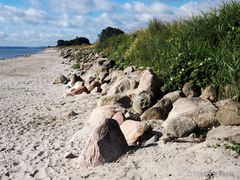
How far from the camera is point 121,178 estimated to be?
511 centimetres

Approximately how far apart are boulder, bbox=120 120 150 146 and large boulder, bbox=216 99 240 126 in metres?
1.06

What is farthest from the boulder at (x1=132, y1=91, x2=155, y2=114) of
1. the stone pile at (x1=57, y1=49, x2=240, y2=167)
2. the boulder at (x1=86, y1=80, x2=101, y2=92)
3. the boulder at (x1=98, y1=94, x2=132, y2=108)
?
the boulder at (x1=86, y1=80, x2=101, y2=92)

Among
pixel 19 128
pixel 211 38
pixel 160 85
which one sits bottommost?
pixel 19 128

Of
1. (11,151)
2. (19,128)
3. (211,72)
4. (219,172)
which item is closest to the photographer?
(219,172)

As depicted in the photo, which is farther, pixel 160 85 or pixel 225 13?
pixel 225 13

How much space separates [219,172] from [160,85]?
4.25 meters

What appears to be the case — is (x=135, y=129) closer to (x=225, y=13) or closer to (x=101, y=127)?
(x=101, y=127)

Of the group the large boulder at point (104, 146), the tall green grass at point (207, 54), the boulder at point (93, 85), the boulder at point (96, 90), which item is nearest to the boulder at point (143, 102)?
the tall green grass at point (207, 54)

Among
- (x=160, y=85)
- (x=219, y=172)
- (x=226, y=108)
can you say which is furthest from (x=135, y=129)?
(x=160, y=85)

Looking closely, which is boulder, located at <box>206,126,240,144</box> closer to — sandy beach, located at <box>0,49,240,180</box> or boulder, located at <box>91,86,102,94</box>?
sandy beach, located at <box>0,49,240,180</box>

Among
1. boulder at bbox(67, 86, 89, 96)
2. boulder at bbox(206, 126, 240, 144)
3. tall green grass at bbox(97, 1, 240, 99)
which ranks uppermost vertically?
tall green grass at bbox(97, 1, 240, 99)

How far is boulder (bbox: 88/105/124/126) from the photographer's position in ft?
25.5

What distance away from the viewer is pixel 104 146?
5.65m

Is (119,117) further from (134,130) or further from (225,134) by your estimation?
(225,134)
